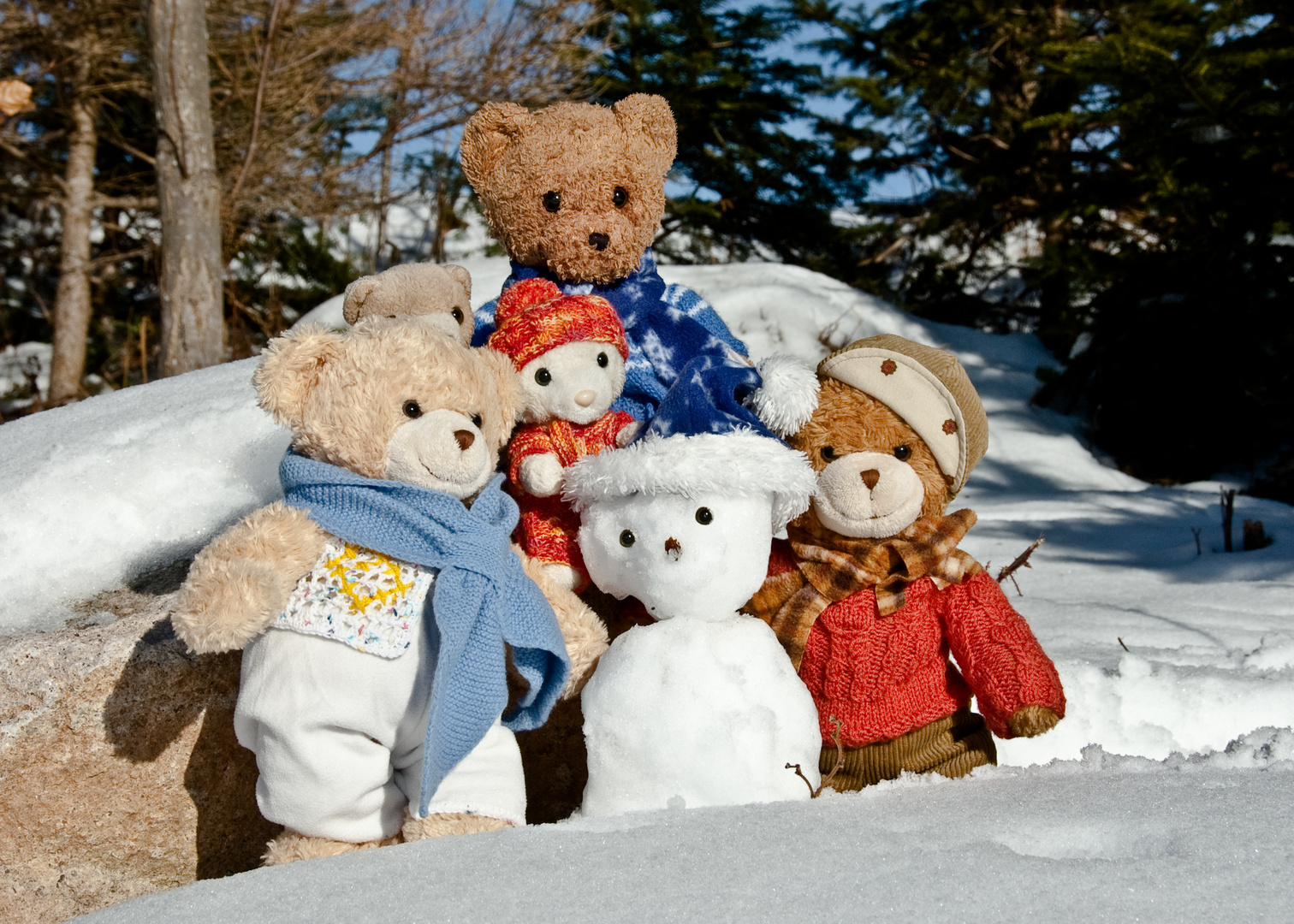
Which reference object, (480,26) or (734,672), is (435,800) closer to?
(734,672)

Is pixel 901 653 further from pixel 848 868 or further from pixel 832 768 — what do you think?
pixel 848 868

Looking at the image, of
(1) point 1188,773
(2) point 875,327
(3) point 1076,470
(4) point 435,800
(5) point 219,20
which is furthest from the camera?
(5) point 219,20

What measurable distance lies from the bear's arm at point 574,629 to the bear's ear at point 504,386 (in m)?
0.27

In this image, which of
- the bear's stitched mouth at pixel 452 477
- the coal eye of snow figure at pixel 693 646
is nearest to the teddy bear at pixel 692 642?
the coal eye of snow figure at pixel 693 646

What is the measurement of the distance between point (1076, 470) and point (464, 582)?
446cm

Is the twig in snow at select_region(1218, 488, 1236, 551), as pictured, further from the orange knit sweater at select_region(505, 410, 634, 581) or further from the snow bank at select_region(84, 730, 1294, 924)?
the orange knit sweater at select_region(505, 410, 634, 581)

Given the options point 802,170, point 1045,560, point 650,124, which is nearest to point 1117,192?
point 802,170

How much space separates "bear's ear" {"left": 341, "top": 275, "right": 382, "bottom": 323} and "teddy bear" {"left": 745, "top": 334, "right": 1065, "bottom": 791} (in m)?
1.15

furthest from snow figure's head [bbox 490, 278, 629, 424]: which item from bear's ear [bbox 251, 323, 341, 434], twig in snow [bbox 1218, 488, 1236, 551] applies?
twig in snow [bbox 1218, 488, 1236, 551]

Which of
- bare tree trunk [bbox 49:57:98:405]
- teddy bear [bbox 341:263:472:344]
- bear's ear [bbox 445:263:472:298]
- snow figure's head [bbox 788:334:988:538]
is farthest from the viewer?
bare tree trunk [bbox 49:57:98:405]

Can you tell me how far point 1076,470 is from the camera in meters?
5.27

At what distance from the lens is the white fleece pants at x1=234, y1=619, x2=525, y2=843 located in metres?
1.70

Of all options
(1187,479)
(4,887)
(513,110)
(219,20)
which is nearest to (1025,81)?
(1187,479)

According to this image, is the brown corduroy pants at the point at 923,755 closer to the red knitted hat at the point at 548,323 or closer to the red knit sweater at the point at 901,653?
the red knit sweater at the point at 901,653
